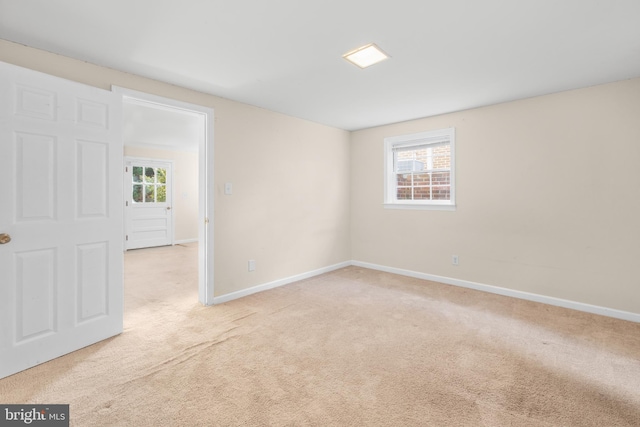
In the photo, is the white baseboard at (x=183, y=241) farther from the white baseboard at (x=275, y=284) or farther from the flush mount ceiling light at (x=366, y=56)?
the flush mount ceiling light at (x=366, y=56)

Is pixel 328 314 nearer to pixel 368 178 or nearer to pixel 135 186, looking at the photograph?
pixel 368 178

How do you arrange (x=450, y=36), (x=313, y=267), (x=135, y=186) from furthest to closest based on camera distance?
(x=135, y=186) → (x=313, y=267) → (x=450, y=36)

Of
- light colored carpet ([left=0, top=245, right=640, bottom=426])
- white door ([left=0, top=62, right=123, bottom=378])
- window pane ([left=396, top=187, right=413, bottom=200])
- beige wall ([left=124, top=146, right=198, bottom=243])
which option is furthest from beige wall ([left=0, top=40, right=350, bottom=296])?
beige wall ([left=124, top=146, right=198, bottom=243])

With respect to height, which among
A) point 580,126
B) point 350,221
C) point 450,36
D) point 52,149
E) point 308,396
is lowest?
point 308,396

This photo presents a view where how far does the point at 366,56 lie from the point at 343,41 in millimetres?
314

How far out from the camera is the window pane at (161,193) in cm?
723

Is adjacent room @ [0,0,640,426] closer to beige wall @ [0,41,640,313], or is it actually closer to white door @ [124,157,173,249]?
beige wall @ [0,41,640,313]

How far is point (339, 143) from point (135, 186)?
5.02 m

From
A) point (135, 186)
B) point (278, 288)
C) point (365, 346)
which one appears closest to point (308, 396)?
point (365, 346)

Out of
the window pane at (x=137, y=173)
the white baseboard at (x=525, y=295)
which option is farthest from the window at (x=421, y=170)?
the window pane at (x=137, y=173)

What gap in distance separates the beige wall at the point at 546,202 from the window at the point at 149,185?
5.83 metres

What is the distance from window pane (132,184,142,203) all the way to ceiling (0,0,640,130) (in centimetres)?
489

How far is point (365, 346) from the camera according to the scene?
2.41m

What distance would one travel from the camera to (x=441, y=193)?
4.29 m
